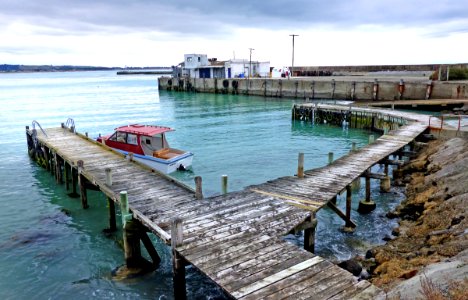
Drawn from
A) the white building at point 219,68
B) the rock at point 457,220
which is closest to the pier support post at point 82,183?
the rock at point 457,220

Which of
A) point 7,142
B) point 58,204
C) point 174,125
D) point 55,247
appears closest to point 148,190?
point 55,247

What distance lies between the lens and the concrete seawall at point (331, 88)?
4966cm

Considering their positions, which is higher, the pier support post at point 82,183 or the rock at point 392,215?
the pier support post at point 82,183

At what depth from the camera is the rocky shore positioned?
7090mm

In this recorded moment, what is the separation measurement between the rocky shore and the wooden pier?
1.16 metres

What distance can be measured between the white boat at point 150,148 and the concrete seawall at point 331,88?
4017 centimetres

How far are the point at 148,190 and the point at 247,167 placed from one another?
11645 mm

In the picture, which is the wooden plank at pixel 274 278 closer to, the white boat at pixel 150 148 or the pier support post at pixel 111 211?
the pier support post at pixel 111 211

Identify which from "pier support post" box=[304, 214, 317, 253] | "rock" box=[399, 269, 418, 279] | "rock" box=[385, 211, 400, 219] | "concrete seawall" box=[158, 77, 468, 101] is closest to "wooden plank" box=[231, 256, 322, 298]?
"rock" box=[399, 269, 418, 279]

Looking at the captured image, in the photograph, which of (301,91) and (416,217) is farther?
(301,91)

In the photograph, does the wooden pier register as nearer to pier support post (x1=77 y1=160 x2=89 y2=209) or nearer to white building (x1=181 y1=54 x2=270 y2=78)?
pier support post (x1=77 y1=160 x2=89 y2=209)

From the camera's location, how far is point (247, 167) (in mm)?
25109

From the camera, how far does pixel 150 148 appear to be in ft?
77.2

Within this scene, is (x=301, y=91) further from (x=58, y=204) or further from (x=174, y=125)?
(x=58, y=204)
